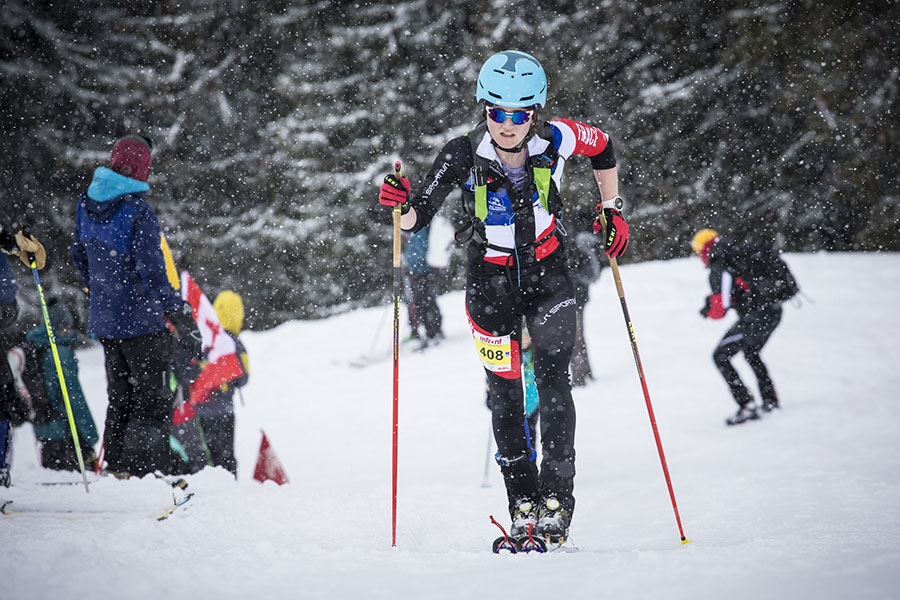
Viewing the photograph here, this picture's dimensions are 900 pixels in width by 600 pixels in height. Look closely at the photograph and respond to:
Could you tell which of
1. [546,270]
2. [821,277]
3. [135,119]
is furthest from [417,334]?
[135,119]

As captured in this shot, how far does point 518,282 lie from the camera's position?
12.2 feet

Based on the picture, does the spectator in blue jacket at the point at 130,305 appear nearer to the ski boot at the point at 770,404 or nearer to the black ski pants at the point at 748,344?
the black ski pants at the point at 748,344

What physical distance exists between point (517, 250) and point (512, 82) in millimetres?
780

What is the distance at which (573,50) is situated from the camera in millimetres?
18734

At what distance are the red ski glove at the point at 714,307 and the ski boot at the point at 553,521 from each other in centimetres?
519

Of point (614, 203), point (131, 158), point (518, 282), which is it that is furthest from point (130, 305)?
point (614, 203)

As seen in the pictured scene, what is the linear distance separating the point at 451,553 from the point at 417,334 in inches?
355

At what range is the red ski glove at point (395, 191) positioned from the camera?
3.62 meters

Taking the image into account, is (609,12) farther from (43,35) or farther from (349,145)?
(43,35)

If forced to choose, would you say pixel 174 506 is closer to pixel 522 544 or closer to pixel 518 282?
pixel 522 544

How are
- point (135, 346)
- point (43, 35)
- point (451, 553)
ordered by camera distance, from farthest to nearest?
point (43, 35), point (135, 346), point (451, 553)

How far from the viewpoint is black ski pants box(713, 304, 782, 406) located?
26.0 ft

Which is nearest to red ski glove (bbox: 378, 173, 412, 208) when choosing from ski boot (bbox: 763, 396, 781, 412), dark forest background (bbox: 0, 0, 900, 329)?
ski boot (bbox: 763, 396, 781, 412)

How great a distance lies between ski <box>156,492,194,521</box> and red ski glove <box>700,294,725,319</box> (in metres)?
5.79
